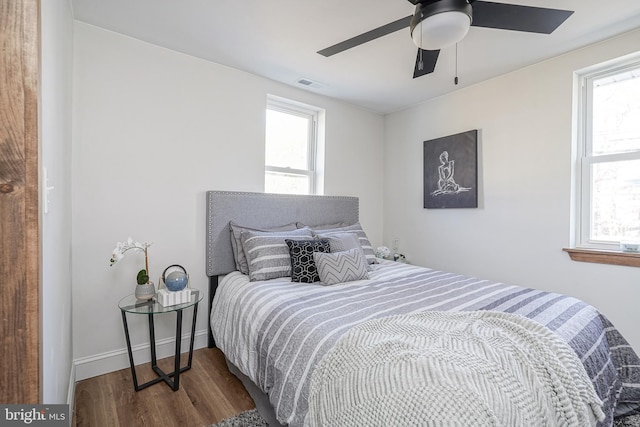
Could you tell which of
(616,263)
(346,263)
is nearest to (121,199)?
(346,263)

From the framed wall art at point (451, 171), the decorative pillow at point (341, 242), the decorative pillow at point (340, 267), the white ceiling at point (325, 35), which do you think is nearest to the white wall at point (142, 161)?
the white ceiling at point (325, 35)

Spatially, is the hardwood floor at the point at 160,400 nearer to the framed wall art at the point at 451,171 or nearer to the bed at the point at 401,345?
the bed at the point at 401,345

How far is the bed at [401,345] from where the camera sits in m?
0.98

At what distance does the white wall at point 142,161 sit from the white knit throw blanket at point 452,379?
1.81 meters

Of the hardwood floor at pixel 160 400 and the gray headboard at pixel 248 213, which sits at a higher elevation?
the gray headboard at pixel 248 213

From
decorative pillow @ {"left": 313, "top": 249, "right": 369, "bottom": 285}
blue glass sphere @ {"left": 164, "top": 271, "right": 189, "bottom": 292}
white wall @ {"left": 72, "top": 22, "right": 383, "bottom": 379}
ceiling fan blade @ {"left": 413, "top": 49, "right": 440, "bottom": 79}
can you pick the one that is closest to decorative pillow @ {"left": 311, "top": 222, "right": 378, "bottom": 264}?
decorative pillow @ {"left": 313, "top": 249, "right": 369, "bottom": 285}

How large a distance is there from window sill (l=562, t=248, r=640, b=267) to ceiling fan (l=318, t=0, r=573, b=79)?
1740 millimetres

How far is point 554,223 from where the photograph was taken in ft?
8.39

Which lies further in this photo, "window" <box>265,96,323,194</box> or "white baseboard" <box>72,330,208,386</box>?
"window" <box>265,96,323,194</box>

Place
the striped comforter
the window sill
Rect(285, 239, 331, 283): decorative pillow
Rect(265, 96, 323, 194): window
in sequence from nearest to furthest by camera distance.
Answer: the striped comforter → the window sill → Rect(285, 239, 331, 283): decorative pillow → Rect(265, 96, 323, 194): window

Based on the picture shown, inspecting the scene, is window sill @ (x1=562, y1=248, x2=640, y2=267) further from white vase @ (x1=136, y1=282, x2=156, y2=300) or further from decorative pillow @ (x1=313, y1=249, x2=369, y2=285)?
white vase @ (x1=136, y1=282, x2=156, y2=300)

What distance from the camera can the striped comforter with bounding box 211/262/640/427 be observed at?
1367 millimetres

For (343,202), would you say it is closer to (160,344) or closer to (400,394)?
(160,344)

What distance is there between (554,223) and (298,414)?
2607mm
